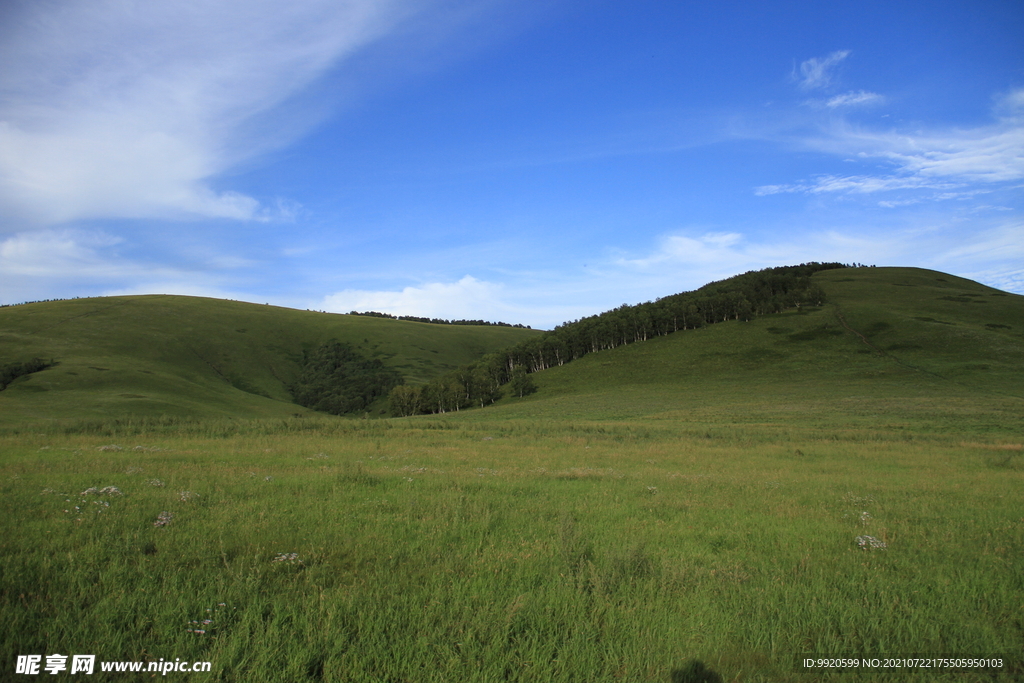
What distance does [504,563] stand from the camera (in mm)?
7113

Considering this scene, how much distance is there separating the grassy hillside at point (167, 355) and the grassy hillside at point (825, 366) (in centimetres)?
5470

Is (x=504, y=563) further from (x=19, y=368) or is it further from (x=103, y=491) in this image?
(x=19, y=368)

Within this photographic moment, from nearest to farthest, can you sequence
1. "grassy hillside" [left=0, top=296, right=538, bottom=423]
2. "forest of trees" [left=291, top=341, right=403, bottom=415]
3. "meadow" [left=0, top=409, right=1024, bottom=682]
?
"meadow" [left=0, top=409, right=1024, bottom=682], "grassy hillside" [left=0, top=296, right=538, bottom=423], "forest of trees" [left=291, top=341, right=403, bottom=415]

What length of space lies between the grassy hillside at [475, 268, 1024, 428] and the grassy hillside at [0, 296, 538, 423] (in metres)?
54.7

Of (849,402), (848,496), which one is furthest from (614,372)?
(848,496)

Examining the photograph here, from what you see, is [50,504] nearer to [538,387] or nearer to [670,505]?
[670,505]

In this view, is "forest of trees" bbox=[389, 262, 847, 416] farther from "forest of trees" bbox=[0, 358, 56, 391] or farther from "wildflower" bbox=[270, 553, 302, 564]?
"wildflower" bbox=[270, 553, 302, 564]

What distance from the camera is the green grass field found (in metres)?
4.91

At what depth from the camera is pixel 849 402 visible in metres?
57.7

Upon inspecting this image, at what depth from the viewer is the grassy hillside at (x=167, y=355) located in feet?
257

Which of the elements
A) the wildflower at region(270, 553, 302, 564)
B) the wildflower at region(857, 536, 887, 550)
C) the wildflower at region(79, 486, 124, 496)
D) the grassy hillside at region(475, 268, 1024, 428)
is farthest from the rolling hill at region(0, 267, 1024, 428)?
the wildflower at region(79, 486, 124, 496)

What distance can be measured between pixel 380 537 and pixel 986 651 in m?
7.69

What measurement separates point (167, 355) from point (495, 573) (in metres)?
148

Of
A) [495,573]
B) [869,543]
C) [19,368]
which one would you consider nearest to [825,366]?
[869,543]
